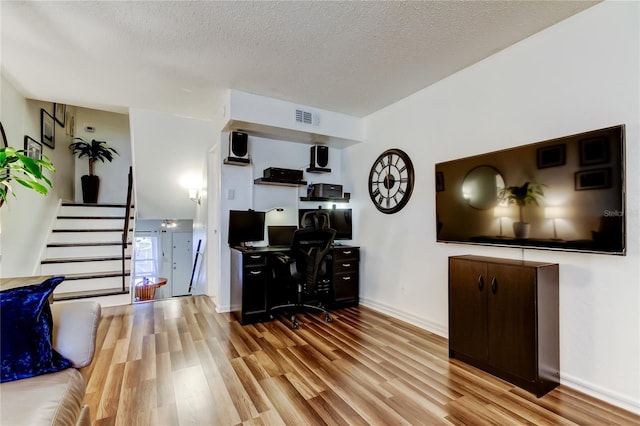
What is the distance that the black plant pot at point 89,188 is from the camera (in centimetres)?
545

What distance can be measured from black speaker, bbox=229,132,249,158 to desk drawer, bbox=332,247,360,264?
172 centimetres

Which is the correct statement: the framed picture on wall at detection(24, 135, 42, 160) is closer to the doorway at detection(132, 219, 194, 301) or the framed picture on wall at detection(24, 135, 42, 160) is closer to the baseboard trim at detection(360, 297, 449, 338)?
the doorway at detection(132, 219, 194, 301)

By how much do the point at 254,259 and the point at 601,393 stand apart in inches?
A: 121

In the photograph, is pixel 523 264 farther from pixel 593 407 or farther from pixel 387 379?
pixel 387 379

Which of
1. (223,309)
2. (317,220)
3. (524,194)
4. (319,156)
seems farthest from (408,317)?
(319,156)

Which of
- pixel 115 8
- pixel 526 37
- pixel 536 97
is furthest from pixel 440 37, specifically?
pixel 115 8

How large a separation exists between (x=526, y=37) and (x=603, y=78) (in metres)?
0.69

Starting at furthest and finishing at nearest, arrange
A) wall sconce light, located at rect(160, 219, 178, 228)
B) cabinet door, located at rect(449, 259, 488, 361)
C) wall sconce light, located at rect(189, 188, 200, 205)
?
1. wall sconce light, located at rect(160, 219, 178, 228)
2. wall sconce light, located at rect(189, 188, 200, 205)
3. cabinet door, located at rect(449, 259, 488, 361)

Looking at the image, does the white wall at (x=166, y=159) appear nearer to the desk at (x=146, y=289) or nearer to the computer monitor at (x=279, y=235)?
the desk at (x=146, y=289)

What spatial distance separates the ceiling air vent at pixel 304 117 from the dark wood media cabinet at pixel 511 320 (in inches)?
96.8

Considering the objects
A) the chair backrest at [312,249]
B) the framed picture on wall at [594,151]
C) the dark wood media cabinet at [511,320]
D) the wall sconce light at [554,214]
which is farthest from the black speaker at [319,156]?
the framed picture on wall at [594,151]

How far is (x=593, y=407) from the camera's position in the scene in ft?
6.26

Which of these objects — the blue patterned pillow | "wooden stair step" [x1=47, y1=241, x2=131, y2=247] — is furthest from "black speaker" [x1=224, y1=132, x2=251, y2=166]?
the blue patterned pillow

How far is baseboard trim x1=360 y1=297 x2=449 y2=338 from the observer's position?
121 inches
